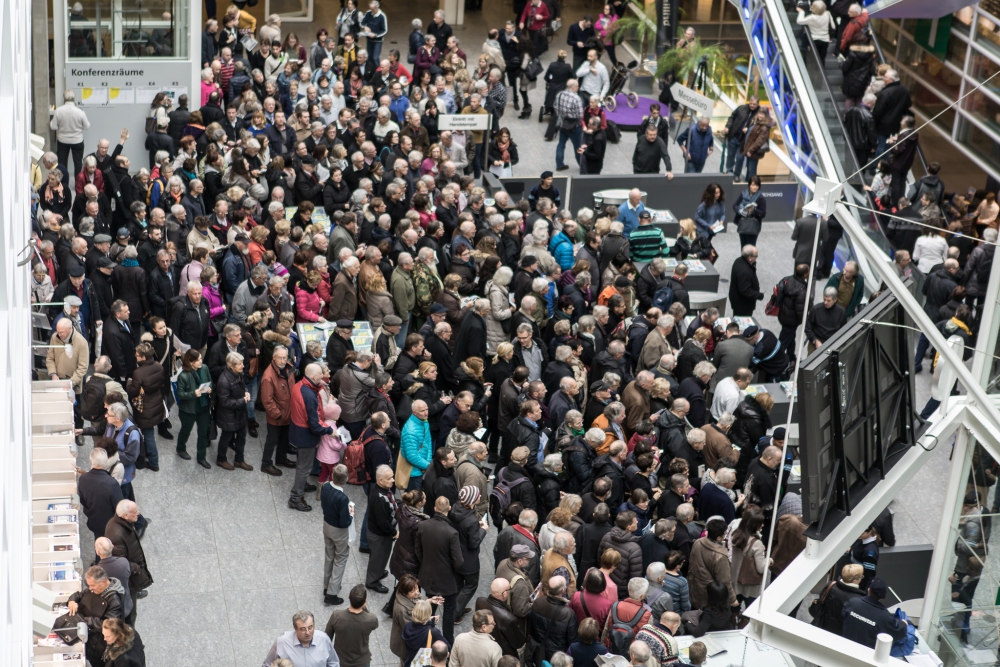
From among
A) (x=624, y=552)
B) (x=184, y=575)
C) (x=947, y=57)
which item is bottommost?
(x=184, y=575)

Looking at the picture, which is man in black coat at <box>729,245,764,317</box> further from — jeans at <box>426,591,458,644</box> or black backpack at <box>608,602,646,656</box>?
black backpack at <box>608,602,646,656</box>

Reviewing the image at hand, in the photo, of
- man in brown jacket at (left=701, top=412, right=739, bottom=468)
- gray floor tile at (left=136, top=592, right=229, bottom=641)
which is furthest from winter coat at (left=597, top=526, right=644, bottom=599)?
gray floor tile at (left=136, top=592, right=229, bottom=641)

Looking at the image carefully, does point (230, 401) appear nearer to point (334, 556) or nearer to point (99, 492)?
point (99, 492)

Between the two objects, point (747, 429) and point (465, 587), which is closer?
point (465, 587)

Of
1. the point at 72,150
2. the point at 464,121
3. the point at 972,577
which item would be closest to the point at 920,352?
the point at 972,577

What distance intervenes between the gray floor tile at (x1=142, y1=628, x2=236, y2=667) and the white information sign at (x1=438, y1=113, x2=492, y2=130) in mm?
9132

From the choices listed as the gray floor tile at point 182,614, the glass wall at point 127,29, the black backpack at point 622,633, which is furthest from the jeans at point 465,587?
the glass wall at point 127,29

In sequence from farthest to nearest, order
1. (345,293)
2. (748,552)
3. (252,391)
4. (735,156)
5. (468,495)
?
(735,156) → (345,293) → (252,391) → (748,552) → (468,495)

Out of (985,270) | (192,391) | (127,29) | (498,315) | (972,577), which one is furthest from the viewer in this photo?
(127,29)

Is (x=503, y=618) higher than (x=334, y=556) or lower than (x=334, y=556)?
higher

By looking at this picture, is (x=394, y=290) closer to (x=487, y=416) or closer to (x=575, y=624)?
(x=487, y=416)

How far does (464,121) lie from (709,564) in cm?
941

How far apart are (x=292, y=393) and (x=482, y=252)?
10.8 feet

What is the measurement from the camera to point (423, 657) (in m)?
9.04
